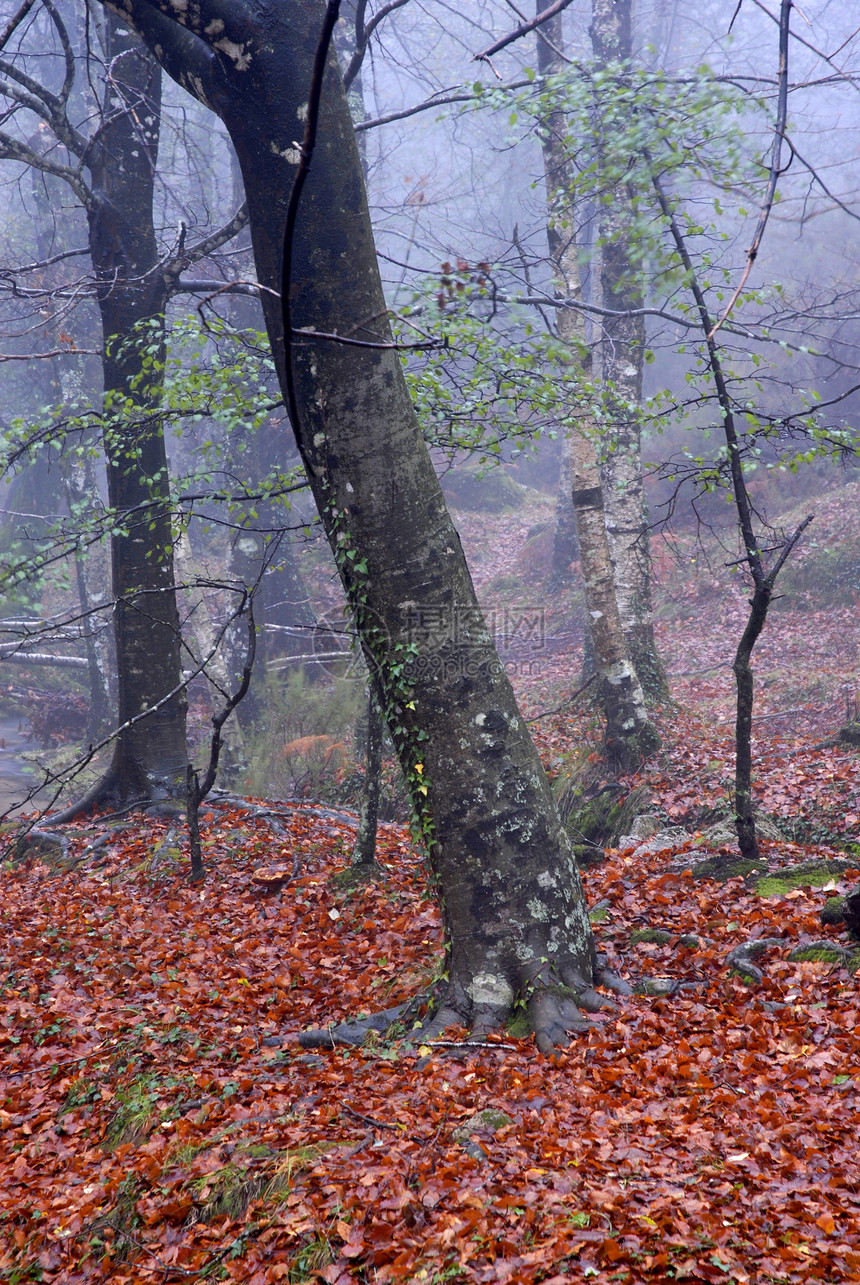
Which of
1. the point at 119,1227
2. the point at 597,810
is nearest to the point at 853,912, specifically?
the point at 119,1227

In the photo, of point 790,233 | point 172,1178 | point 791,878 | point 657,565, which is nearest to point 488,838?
point 172,1178

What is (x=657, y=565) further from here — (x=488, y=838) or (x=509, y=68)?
(x=509, y=68)

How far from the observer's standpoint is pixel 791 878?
5.23 metres

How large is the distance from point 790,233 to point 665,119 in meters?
21.2

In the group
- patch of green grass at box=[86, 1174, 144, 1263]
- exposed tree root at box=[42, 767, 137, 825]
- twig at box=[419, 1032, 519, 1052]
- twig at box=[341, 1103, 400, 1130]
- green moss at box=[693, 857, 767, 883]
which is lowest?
patch of green grass at box=[86, 1174, 144, 1263]

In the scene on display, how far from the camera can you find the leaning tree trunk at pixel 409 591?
3789 mm

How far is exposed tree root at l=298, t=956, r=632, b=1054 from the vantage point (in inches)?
151

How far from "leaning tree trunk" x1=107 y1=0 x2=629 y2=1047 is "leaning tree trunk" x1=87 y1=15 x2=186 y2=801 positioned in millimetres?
4077

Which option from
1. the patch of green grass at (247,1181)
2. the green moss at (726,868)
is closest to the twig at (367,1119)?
the patch of green grass at (247,1181)

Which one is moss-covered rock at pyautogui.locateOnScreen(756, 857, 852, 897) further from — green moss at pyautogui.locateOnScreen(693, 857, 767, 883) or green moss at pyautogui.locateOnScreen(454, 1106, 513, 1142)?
green moss at pyautogui.locateOnScreen(454, 1106, 513, 1142)

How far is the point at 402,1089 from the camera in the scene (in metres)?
3.61

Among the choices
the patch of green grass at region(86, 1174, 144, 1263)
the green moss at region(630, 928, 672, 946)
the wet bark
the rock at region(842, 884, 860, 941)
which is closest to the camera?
the patch of green grass at region(86, 1174, 144, 1263)

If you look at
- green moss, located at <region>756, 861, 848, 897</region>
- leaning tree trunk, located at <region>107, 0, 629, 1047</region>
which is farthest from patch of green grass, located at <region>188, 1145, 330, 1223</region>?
green moss, located at <region>756, 861, 848, 897</region>

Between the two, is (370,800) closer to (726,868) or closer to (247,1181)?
(726,868)
